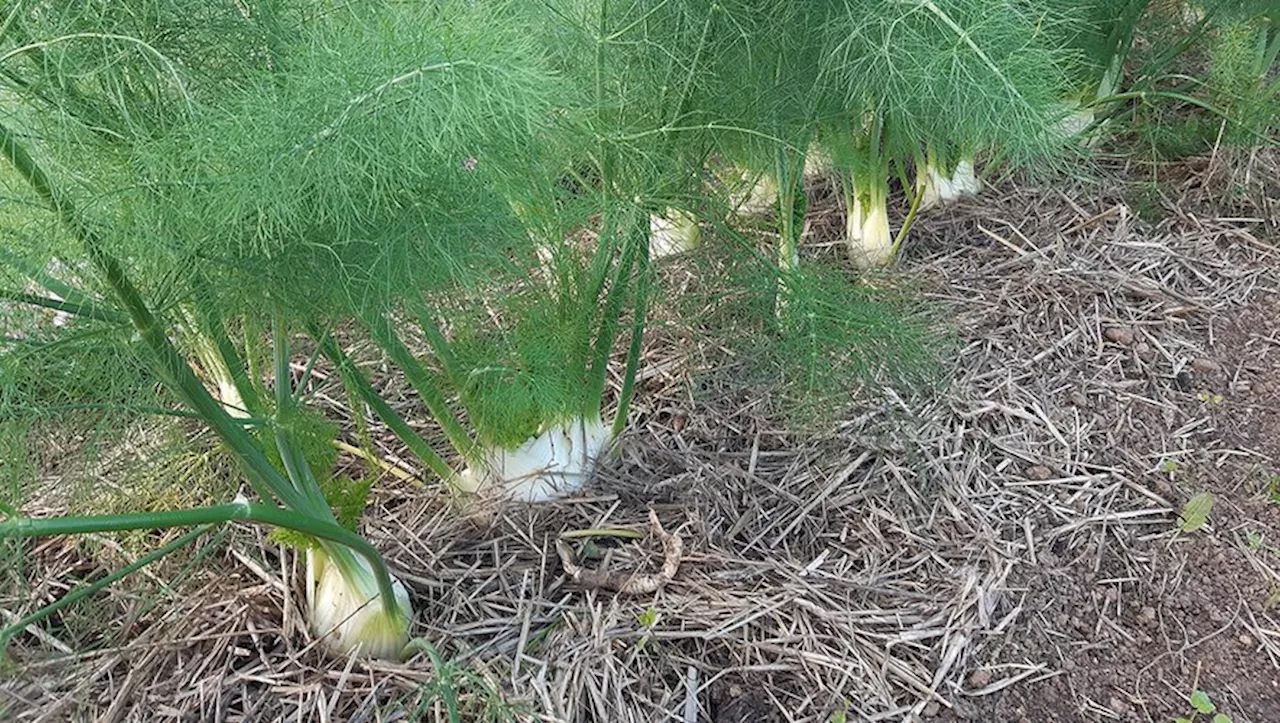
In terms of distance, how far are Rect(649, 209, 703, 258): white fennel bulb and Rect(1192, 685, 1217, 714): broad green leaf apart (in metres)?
0.96

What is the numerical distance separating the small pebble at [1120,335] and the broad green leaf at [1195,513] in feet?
1.36

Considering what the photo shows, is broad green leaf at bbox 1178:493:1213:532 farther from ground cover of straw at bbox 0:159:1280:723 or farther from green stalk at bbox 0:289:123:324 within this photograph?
green stalk at bbox 0:289:123:324

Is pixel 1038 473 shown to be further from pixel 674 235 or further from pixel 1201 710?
pixel 674 235

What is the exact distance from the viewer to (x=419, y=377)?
1.34 metres

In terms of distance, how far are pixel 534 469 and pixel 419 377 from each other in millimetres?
290

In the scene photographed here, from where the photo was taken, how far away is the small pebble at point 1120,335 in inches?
74.9

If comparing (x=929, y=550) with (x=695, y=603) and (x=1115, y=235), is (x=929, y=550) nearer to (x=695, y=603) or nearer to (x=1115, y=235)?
(x=695, y=603)

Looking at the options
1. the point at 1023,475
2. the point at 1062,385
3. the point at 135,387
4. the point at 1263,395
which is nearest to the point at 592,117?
the point at 135,387

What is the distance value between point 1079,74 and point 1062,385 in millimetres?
814

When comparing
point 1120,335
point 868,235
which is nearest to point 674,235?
point 868,235

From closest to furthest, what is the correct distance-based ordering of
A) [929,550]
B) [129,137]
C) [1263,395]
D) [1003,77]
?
[129,137] < [1003,77] < [929,550] < [1263,395]

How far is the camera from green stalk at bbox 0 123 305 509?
891 mm

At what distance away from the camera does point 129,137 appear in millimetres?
1013

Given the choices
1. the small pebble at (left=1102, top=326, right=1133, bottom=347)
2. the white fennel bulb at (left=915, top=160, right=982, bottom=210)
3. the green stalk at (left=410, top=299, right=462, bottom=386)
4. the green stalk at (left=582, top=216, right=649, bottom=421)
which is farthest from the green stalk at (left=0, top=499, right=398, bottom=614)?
the white fennel bulb at (left=915, top=160, right=982, bottom=210)
